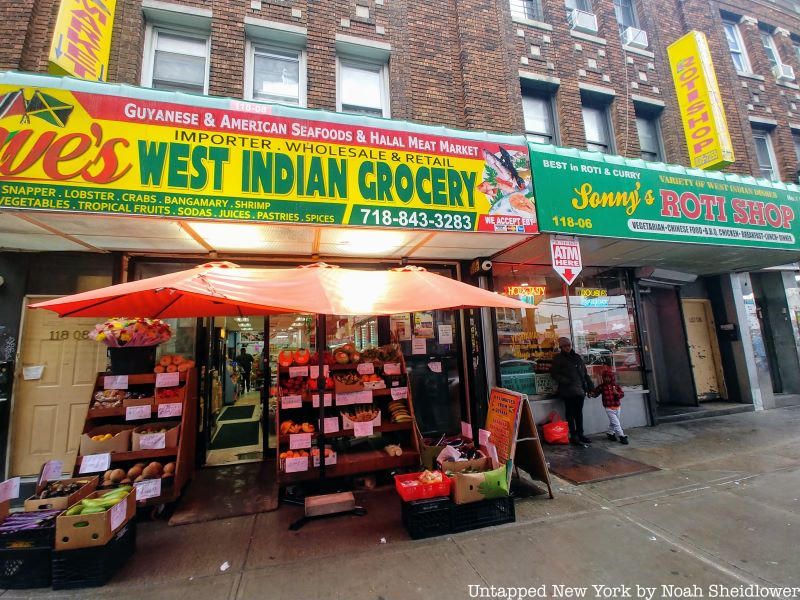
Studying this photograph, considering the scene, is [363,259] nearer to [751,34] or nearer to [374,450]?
[374,450]

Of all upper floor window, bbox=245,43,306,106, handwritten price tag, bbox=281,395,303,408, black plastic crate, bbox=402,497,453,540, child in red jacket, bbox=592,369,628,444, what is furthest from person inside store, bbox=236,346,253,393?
child in red jacket, bbox=592,369,628,444

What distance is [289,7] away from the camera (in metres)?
7.09

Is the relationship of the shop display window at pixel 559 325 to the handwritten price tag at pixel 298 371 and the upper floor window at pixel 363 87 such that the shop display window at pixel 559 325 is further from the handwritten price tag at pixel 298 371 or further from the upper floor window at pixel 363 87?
the upper floor window at pixel 363 87

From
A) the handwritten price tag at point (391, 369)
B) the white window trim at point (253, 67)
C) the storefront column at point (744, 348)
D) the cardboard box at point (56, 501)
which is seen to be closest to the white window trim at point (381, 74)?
the white window trim at point (253, 67)

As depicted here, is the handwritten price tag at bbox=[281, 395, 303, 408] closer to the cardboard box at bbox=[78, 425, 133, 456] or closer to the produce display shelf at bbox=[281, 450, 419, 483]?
the produce display shelf at bbox=[281, 450, 419, 483]

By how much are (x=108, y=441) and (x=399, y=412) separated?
3.68m

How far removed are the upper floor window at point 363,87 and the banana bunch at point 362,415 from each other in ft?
19.1

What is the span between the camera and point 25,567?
3104mm

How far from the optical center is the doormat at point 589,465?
524 centimetres

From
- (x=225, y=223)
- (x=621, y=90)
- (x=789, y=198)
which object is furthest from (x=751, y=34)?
(x=225, y=223)

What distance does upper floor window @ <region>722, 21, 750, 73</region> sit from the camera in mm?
11430

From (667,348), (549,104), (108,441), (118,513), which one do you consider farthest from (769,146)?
(108,441)

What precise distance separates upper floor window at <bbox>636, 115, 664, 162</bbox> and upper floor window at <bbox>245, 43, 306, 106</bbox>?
8.87 m

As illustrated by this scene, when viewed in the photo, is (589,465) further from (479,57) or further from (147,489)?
(479,57)
